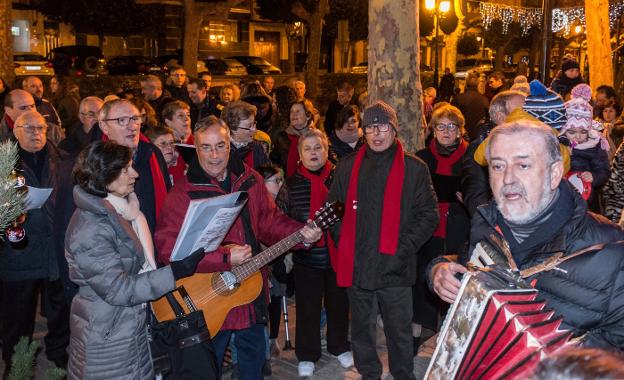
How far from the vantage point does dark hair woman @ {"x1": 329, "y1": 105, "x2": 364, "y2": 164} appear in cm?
713

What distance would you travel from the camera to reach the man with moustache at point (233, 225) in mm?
4648

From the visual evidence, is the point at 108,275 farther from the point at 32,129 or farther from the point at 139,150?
the point at 32,129

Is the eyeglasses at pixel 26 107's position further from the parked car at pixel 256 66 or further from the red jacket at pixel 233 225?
the parked car at pixel 256 66

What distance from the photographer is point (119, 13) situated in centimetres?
3838

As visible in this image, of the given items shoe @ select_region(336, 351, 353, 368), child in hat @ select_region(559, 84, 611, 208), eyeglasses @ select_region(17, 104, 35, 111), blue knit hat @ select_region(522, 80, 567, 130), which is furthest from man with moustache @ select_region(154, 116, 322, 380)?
eyeglasses @ select_region(17, 104, 35, 111)

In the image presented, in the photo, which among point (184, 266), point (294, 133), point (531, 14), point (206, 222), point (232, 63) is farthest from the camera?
point (232, 63)

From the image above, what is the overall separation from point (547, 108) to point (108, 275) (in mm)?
3010

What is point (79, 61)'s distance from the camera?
110ft

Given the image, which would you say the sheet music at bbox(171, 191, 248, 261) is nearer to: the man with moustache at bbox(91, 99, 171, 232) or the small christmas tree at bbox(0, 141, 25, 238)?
the man with moustache at bbox(91, 99, 171, 232)

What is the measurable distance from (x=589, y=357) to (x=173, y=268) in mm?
2983

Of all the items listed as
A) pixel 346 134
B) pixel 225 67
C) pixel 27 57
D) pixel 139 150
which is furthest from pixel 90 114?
pixel 225 67

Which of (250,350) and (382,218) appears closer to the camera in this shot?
(250,350)

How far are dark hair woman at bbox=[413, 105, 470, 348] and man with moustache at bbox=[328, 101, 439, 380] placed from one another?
120cm

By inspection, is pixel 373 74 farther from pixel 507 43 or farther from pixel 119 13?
pixel 507 43
